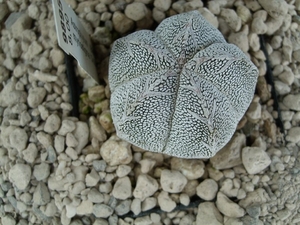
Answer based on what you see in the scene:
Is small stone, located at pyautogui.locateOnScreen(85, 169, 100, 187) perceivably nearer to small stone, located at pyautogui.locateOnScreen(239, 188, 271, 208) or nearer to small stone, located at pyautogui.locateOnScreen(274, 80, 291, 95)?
small stone, located at pyautogui.locateOnScreen(239, 188, 271, 208)

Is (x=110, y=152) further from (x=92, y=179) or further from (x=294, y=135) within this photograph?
(x=294, y=135)

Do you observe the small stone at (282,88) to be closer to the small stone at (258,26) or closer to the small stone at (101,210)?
the small stone at (258,26)

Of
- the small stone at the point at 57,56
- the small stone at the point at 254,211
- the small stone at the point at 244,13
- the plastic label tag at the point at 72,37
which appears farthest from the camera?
the small stone at the point at 244,13

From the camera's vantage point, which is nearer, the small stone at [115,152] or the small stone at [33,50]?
the small stone at [115,152]

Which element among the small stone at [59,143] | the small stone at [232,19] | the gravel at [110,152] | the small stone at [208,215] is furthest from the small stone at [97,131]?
the small stone at [232,19]

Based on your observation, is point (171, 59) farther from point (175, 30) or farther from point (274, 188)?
point (274, 188)
